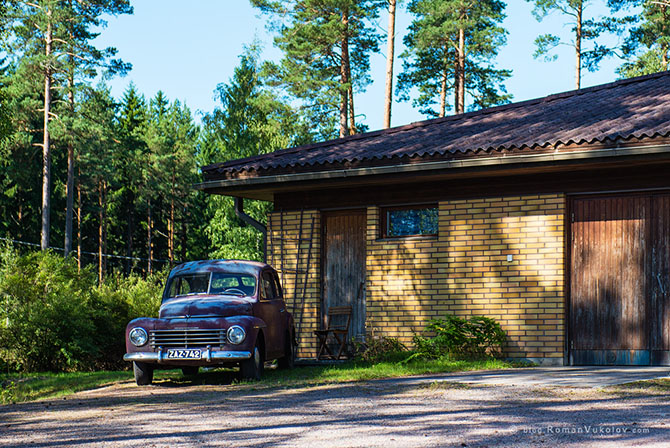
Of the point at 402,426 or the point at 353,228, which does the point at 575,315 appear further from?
the point at 402,426

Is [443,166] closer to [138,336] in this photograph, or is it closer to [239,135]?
[138,336]

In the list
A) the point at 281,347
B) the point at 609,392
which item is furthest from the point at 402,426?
the point at 281,347

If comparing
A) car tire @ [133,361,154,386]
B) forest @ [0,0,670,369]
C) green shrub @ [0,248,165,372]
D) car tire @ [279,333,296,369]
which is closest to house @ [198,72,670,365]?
car tire @ [279,333,296,369]

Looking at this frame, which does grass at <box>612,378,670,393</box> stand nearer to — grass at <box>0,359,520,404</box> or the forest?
grass at <box>0,359,520,404</box>

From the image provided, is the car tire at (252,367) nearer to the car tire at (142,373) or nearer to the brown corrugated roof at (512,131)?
the car tire at (142,373)

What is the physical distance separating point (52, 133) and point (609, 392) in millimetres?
35328

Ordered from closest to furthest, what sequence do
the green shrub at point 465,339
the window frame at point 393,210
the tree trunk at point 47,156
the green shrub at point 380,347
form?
the green shrub at point 465,339
the green shrub at point 380,347
the window frame at point 393,210
the tree trunk at point 47,156

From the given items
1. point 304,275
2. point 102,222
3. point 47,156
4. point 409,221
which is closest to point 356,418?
point 409,221

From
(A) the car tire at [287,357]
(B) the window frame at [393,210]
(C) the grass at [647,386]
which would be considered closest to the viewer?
(C) the grass at [647,386]

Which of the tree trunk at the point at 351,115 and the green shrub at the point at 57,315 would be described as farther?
the tree trunk at the point at 351,115

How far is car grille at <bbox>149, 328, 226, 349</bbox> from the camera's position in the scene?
1059 centimetres

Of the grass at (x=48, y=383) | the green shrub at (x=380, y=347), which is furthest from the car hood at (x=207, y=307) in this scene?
the green shrub at (x=380, y=347)

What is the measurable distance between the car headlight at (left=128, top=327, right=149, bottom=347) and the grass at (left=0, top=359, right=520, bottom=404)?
829 millimetres

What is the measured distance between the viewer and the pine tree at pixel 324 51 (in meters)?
37.4
